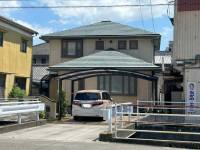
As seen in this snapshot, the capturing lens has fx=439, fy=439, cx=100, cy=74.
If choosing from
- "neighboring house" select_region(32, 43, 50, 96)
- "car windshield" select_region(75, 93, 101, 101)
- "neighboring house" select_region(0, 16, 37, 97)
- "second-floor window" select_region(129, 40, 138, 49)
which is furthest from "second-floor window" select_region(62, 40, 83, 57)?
"car windshield" select_region(75, 93, 101, 101)

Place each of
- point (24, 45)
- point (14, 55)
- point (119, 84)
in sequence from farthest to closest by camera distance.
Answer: point (24, 45) < point (14, 55) < point (119, 84)

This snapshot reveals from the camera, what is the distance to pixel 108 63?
103ft

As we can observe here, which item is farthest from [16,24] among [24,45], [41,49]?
[41,49]

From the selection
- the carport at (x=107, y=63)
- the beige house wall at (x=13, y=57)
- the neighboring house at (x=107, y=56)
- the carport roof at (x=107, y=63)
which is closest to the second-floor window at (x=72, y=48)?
the neighboring house at (x=107, y=56)

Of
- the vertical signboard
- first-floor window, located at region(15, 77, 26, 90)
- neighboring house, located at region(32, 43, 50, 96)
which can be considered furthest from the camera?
neighboring house, located at region(32, 43, 50, 96)

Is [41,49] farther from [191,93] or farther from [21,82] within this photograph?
[191,93]

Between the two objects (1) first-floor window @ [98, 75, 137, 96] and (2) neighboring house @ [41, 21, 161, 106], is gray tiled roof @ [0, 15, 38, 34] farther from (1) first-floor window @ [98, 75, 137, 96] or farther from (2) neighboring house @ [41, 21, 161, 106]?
(1) first-floor window @ [98, 75, 137, 96]

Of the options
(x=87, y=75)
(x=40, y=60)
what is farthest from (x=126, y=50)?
(x=40, y=60)

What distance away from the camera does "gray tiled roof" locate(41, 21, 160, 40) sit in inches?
1353

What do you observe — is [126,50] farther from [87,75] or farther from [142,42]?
[87,75]

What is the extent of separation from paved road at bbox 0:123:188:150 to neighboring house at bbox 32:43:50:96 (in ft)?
57.7

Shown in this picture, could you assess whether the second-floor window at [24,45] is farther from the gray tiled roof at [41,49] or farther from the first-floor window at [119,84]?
the gray tiled roof at [41,49]

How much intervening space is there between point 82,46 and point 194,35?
42.6ft

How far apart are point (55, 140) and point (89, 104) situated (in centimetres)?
844
